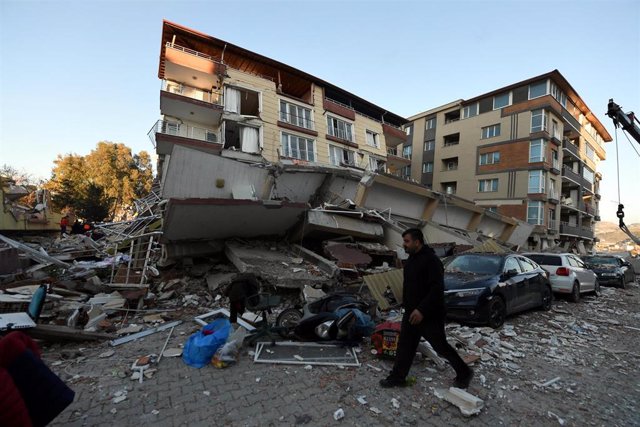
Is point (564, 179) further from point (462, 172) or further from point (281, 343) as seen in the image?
point (281, 343)

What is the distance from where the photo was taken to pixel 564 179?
3297 cm

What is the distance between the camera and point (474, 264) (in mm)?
6809

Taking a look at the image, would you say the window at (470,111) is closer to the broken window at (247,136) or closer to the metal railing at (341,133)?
the metal railing at (341,133)

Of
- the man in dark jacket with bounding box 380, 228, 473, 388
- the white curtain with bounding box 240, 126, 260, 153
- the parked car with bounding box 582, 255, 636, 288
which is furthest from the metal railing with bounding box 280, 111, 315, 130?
the man in dark jacket with bounding box 380, 228, 473, 388

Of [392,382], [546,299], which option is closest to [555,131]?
[546,299]

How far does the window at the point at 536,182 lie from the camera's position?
1134 inches

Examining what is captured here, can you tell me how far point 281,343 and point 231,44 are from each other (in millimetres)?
20055

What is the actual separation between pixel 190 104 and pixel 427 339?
18.3 metres

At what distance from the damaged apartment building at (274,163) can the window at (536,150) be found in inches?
441

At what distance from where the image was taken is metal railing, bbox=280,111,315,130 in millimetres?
20953

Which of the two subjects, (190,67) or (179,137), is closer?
(179,137)

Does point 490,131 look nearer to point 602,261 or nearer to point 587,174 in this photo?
point 587,174

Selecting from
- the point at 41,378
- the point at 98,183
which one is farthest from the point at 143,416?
Result: the point at 98,183

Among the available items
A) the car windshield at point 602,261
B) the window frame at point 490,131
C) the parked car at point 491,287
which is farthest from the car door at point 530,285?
the window frame at point 490,131
